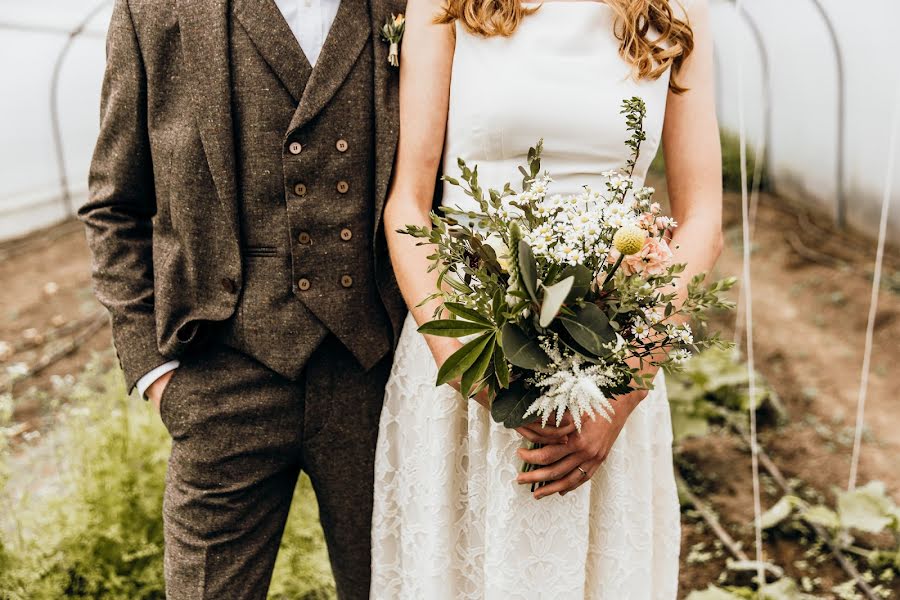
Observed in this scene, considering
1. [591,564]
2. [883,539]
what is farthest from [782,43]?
[591,564]

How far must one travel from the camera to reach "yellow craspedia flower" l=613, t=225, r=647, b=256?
4.01 feet

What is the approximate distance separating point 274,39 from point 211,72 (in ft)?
0.45

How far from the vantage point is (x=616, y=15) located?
65.4 inches

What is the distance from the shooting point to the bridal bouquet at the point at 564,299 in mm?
1240

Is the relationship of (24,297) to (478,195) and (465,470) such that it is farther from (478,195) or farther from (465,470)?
(478,195)

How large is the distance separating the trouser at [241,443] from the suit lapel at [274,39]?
558 millimetres

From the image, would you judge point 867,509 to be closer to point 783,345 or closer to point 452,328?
point 783,345

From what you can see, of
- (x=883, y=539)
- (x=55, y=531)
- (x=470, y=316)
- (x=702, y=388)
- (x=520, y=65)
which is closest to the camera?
(x=470, y=316)

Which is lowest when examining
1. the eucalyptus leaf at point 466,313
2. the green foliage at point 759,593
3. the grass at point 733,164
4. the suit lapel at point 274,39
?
the green foliage at point 759,593

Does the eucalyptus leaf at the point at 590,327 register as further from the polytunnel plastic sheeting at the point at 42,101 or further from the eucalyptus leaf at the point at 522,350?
the polytunnel plastic sheeting at the point at 42,101

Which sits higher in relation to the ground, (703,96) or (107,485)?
(703,96)

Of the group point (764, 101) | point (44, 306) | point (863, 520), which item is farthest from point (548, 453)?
point (764, 101)

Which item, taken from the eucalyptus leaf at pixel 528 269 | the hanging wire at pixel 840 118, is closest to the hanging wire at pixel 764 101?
the hanging wire at pixel 840 118

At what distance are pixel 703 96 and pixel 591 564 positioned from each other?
39.4 inches
